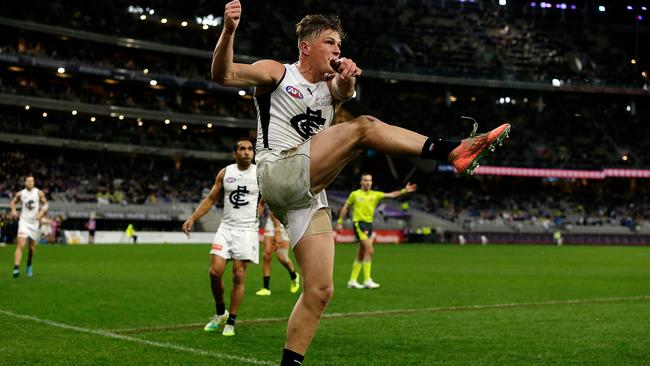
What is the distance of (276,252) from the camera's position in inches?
714

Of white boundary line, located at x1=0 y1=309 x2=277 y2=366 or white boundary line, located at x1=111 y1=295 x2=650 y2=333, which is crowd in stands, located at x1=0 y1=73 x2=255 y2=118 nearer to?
white boundary line, located at x1=0 y1=309 x2=277 y2=366

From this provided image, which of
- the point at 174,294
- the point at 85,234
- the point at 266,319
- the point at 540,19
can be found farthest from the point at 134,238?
the point at 540,19

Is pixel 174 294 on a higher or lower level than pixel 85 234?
higher

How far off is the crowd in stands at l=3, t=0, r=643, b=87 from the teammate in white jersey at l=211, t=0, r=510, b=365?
6188cm

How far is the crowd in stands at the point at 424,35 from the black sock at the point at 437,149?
62.9 meters

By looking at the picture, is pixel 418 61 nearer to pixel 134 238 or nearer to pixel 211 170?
pixel 211 170

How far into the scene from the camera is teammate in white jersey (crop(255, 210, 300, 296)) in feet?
57.0

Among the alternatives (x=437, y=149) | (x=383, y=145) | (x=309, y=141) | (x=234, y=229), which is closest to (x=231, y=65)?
(x=309, y=141)

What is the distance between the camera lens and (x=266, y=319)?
1243cm

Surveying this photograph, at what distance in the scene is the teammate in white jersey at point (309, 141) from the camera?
5.43 m

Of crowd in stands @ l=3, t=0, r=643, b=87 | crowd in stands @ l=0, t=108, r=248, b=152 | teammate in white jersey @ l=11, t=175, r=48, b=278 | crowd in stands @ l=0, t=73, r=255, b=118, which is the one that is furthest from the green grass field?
crowd in stands @ l=3, t=0, r=643, b=87

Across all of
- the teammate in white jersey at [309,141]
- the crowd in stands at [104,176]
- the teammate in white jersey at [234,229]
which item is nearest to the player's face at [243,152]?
the teammate in white jersey at [234,229]

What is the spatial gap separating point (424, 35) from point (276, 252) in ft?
222

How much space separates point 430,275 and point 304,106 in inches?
717
